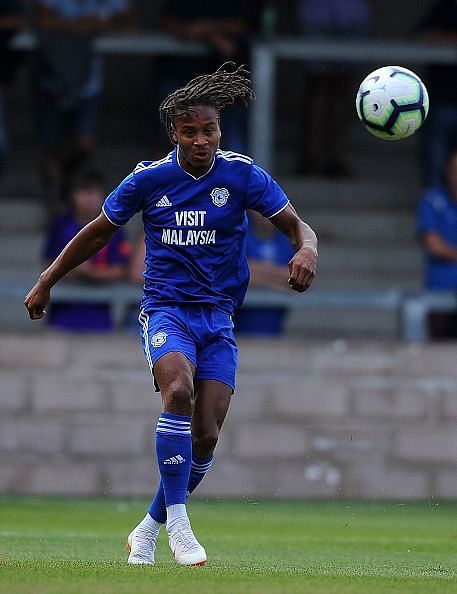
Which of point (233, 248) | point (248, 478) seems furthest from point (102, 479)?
point (233, 248)

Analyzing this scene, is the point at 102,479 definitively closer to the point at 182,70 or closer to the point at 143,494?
the point at 143,494

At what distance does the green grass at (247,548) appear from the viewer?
Answer: 20.1 feet

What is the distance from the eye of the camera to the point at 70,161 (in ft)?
48.4

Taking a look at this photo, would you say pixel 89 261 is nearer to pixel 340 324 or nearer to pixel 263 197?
pixel 340 324

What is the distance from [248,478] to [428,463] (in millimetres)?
1490

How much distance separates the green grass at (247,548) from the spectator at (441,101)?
395cm

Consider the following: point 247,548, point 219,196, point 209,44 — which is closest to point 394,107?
point 219,196

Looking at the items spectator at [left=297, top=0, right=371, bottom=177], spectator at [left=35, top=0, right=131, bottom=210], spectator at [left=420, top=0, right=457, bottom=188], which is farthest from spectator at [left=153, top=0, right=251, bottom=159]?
spectator at [left=420, top=0, right=457, bottom=188]

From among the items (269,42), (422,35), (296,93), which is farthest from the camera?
(296,93)

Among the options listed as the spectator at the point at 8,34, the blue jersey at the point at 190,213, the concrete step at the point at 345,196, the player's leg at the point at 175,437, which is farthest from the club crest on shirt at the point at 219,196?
the concrete step at the point at 345,196

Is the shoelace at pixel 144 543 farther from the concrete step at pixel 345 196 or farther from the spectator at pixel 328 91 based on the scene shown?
the concrete step at pixel 345 196

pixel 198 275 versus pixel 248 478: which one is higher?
pixel 198 275

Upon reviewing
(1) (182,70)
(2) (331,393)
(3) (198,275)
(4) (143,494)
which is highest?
(1) (182,70)

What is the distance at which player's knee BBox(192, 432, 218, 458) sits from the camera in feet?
24.6
